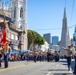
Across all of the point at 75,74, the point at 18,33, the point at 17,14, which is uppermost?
the point at 17,14

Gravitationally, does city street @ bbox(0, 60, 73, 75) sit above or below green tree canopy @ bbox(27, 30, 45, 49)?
below

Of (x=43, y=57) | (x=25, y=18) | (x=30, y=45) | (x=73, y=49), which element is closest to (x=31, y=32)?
(x=30, y=45)

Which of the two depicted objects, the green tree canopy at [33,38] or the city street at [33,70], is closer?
the city street at [33,70]

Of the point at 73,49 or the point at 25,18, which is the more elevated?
the point at 25,18

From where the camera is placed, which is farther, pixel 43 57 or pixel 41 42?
pixel 41 42

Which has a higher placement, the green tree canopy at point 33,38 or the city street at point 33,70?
the green tree canopy at point 33,38

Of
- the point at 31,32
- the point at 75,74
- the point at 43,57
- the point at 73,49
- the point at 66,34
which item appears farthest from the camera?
the point at 66,34

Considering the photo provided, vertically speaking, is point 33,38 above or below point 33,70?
above

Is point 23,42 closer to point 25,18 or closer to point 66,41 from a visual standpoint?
point 25,18

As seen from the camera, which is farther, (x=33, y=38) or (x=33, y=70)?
(x=33, y=38)

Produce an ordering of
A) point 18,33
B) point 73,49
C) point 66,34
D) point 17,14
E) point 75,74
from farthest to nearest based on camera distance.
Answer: point 66,34 → point 17,14 → point 18,33 → point 73,49 → point 75,74

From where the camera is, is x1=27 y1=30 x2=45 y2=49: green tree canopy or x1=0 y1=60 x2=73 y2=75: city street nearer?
x1=0 y1=60 x2=73 y2=75: city street

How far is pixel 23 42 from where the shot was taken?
10131 centimetres

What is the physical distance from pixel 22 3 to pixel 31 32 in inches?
749
